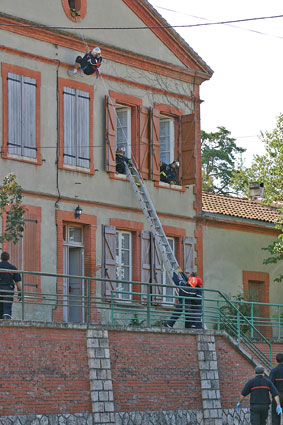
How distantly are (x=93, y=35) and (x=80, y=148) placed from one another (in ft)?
10.6

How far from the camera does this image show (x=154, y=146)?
109ft

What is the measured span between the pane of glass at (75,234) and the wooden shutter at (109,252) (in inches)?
25.6

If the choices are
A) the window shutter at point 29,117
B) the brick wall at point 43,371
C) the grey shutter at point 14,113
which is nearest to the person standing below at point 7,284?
the brick wall at point 43,371

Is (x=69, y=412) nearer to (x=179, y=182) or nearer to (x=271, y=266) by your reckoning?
(x=179, y=182)

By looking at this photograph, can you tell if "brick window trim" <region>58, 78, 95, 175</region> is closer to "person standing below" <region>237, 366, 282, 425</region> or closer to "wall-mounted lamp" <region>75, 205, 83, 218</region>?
"wall-mounted lamp" <region>75, 205, 83, 218</region>

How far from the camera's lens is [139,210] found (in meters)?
32.6

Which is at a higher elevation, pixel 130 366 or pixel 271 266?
pixel 271 266

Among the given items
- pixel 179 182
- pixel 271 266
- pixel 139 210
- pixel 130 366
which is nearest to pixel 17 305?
pixel 130 366

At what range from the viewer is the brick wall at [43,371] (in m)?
23.9

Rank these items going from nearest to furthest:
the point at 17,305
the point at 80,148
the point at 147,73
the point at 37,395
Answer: the point at 37,395 → the point at 17,305 → the point at 80,148 → the point at 147,73

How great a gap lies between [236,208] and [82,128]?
798 centimetres

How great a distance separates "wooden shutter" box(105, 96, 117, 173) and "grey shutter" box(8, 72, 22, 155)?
126 inches

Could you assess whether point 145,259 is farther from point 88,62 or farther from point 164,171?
point 88,62

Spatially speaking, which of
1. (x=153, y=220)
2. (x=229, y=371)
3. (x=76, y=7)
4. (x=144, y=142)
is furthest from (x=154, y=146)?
(x=229, y=371)
